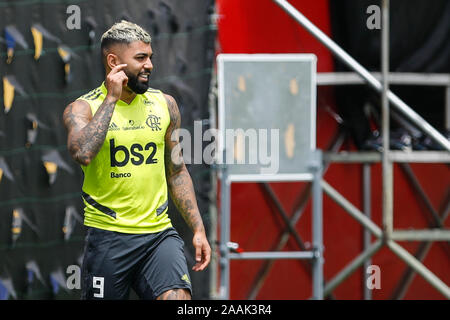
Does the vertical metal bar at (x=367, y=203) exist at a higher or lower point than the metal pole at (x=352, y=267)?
higher

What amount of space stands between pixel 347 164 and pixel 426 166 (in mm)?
727

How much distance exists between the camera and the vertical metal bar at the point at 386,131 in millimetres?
7738

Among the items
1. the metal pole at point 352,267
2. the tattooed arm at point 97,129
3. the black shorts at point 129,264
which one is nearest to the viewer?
the tattooed arm at point 97,129

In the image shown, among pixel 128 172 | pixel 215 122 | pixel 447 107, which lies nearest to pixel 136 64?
pixel 128 172

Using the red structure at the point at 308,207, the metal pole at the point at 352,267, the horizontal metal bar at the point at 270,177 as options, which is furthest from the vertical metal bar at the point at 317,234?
the red structure at the point at 308,207

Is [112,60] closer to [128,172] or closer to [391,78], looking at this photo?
[128,172]

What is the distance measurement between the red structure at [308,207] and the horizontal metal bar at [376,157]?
146mm

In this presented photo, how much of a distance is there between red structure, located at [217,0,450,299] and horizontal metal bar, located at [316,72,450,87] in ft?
0.34

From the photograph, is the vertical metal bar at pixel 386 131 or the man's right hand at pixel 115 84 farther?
the vertical metal bar at pixel 386 131

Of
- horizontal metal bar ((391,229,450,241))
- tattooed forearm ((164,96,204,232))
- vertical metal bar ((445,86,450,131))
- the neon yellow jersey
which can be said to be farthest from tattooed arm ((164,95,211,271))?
vertical metal bar ((445,86,450,131))

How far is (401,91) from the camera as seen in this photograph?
8.48 metres

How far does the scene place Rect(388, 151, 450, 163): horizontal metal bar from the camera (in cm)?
822

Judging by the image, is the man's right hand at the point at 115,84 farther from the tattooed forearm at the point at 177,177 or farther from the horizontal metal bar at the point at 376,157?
the horizontal metal bar at the point at 376,157
